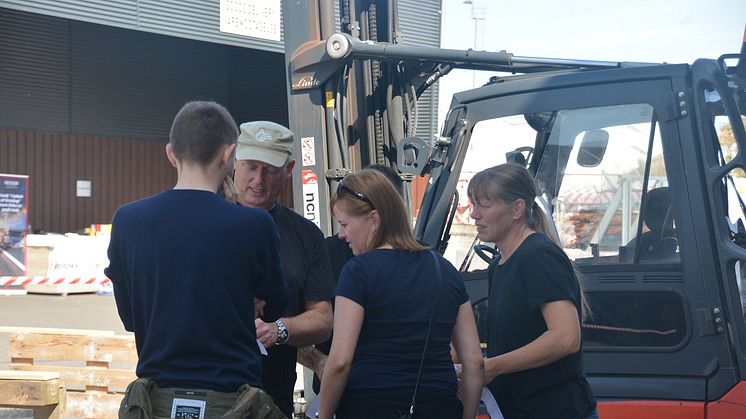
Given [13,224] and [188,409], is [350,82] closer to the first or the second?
[188,409]

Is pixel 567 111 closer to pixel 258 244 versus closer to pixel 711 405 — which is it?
pixel 711 405

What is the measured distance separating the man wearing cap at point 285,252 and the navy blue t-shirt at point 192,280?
736 mm

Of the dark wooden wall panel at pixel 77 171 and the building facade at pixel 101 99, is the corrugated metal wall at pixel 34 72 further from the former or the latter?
the dark wooden wall panel at pixel 77 171

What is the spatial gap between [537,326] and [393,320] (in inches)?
24.1

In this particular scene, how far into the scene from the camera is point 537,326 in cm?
323

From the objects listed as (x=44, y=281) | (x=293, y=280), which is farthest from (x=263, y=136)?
(x=44, y=281)

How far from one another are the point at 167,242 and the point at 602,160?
2502mm

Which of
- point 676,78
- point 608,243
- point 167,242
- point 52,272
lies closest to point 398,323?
point 167,242

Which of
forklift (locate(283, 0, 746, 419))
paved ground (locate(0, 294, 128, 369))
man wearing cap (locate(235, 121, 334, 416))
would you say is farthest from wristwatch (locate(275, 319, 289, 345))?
paved ground (locate(0, 294, 128, 369))

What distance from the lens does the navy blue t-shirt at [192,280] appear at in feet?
8.55

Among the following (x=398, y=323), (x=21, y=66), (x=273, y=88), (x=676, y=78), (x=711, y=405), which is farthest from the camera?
(x=273, y=88)

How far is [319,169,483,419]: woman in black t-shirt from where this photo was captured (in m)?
2.94

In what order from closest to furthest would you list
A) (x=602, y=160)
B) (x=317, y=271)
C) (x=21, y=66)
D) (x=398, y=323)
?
(x=398, y=323)
(x=317, y=271)
(x=602, y=160)
(x=21, y=66)

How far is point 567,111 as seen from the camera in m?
4.39
